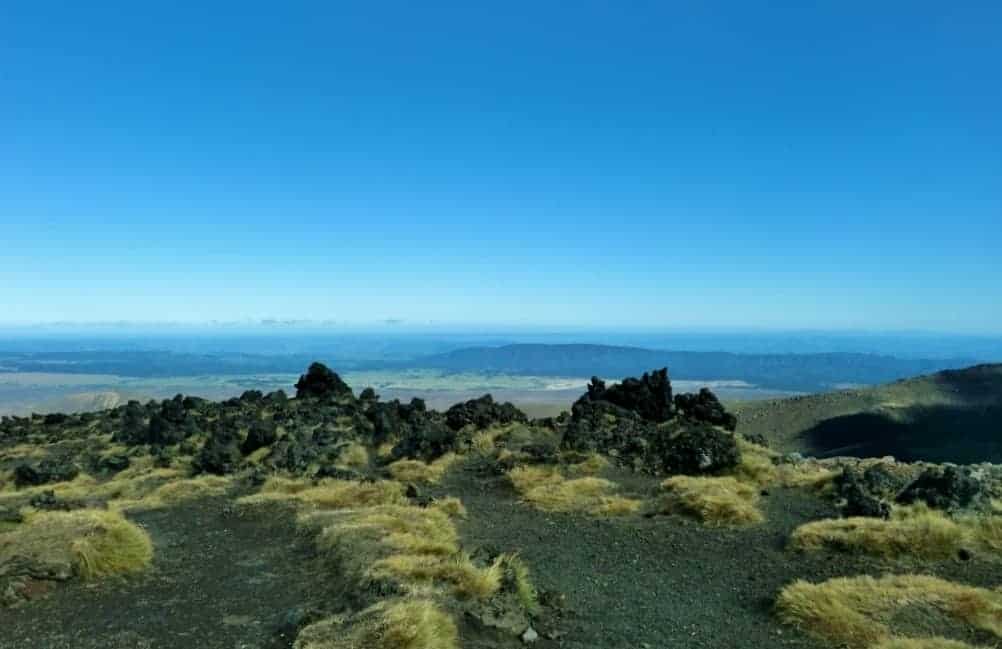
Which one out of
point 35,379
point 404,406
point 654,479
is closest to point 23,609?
point 654,479

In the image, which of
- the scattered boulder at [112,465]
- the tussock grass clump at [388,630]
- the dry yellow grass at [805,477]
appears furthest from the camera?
the scattered boulder at [112,465]

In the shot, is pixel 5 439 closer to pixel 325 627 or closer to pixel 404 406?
pixel 404 406

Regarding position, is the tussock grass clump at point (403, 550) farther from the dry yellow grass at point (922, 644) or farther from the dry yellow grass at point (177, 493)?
the dry yellow grass at point (177, 493)

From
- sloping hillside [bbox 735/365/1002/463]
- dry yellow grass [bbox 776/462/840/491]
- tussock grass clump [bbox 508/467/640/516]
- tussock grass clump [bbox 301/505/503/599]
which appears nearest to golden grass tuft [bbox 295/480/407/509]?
tussock grass clump [bbox 301/505/503/599]

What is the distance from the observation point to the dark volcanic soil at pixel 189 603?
9.68m

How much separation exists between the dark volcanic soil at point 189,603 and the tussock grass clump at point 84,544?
43 cm

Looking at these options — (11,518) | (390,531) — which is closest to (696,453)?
(390,531)

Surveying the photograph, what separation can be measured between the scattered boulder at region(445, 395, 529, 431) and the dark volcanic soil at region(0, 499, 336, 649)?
54.9 feet

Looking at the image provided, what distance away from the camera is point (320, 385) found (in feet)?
141

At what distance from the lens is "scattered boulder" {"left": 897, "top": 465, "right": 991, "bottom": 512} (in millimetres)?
16109

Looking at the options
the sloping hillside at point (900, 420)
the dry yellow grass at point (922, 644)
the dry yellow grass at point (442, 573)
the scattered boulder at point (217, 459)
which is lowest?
the sloping hillside at point (900, 420)

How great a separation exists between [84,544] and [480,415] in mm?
21245

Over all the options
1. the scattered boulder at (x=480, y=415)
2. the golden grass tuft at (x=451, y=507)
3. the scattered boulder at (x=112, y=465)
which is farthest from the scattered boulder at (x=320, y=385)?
the golden grass tuft at (x=451, y=507)

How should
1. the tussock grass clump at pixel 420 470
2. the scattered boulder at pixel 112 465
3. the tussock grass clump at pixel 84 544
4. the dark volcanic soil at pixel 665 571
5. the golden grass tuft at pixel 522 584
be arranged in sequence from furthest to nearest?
the scattered boulder at pixel 112 465, the tussock grass clump at pixel 420 470, the tussock grass clump at pixel 84 544, the golden grass tuft at pixel 522 584, the dark volcanic soil at pixel 665 571
